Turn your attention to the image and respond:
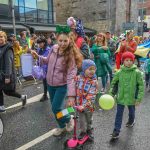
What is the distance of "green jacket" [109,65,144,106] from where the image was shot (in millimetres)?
5035

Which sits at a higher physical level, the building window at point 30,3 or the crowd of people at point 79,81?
the building window at point 30,3

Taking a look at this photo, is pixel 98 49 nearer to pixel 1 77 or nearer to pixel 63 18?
pixel 1 77

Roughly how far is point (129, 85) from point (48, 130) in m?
1.70

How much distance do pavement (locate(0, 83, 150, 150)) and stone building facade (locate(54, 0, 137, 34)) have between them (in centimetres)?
3349

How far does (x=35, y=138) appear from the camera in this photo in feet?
17.0

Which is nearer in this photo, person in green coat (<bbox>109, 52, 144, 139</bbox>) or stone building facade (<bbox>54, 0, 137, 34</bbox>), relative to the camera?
person in green coat (<bbox>109, 52, 144, 139</bbox>)

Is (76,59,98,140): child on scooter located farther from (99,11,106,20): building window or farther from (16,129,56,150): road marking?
(99,11,106,20): building window

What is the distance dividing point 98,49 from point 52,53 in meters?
3.94

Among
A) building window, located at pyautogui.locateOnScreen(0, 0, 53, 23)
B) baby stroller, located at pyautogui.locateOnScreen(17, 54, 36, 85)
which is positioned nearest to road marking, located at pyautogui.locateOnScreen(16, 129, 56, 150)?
baby stroller, located at pyautogui.locateOnScreen(17, 54, 36, 85)

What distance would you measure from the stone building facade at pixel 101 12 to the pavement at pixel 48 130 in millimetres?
33486

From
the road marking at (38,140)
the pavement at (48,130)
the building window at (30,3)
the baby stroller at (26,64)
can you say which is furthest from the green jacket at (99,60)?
the building window at (30,3)

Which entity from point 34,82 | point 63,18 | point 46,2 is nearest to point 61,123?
point 34,82

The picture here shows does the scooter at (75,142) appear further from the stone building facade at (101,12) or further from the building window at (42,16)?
the stone building facade at (101,12)

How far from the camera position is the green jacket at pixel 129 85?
16.5 feet
